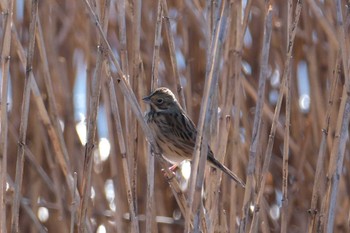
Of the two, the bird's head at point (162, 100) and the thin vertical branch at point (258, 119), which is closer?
the thin vertical branch at point (258, 119)

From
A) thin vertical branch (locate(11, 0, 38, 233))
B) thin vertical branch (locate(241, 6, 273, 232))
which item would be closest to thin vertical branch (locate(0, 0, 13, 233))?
thin vertical branch (locate(11, 0, 38, 233))

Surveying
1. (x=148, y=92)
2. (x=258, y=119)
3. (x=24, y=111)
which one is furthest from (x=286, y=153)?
(x=148, y=92)

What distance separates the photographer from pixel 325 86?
4.85m

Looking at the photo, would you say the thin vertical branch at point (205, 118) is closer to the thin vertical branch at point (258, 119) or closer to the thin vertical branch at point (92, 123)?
the thin vertical branch at point (258, 119)

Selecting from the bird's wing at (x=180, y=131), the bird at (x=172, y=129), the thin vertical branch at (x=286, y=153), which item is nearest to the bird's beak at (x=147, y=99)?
the bird at (x=172, y=129)

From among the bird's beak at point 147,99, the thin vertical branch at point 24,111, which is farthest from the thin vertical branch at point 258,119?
the thin vertical branch at point 24,111

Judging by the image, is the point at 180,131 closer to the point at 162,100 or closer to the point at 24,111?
the point at 162,100

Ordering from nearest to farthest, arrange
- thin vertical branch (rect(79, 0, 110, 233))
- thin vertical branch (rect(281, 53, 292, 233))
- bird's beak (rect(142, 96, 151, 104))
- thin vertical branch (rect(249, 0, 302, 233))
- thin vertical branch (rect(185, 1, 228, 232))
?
1. thin vertical branch (rect(185, 1, 228, 232))
2. thin vertical branch (rect(79, 0, 110, 233))
3. thin vertical branch (rect(249, 0, 302, 233))
4. thin vertical branch (rect(281, 53, 292, 233))
5. bird's beak (rect(142, 96, 151, 104))

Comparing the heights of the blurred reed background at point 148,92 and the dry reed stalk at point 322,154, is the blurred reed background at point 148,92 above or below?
above

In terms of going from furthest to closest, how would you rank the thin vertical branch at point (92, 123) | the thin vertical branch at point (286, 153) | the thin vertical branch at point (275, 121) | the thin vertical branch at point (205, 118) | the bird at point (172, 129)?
the bird at point (172, 129) < the thin vertical branch at point (286, 153) < the thin vertical branch at point (275, 121) < the thin vertical branch at point (92, 123) < the thin vertical branch at point (205, 118)

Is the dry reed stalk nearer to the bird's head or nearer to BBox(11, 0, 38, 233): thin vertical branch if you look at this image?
the bird's head

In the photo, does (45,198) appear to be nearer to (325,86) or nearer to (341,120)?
(325,86)

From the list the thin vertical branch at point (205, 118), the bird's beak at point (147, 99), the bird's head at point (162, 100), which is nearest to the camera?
the thin vertical branch at point (205, 118)

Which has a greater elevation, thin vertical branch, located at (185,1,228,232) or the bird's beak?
the bird's beak
